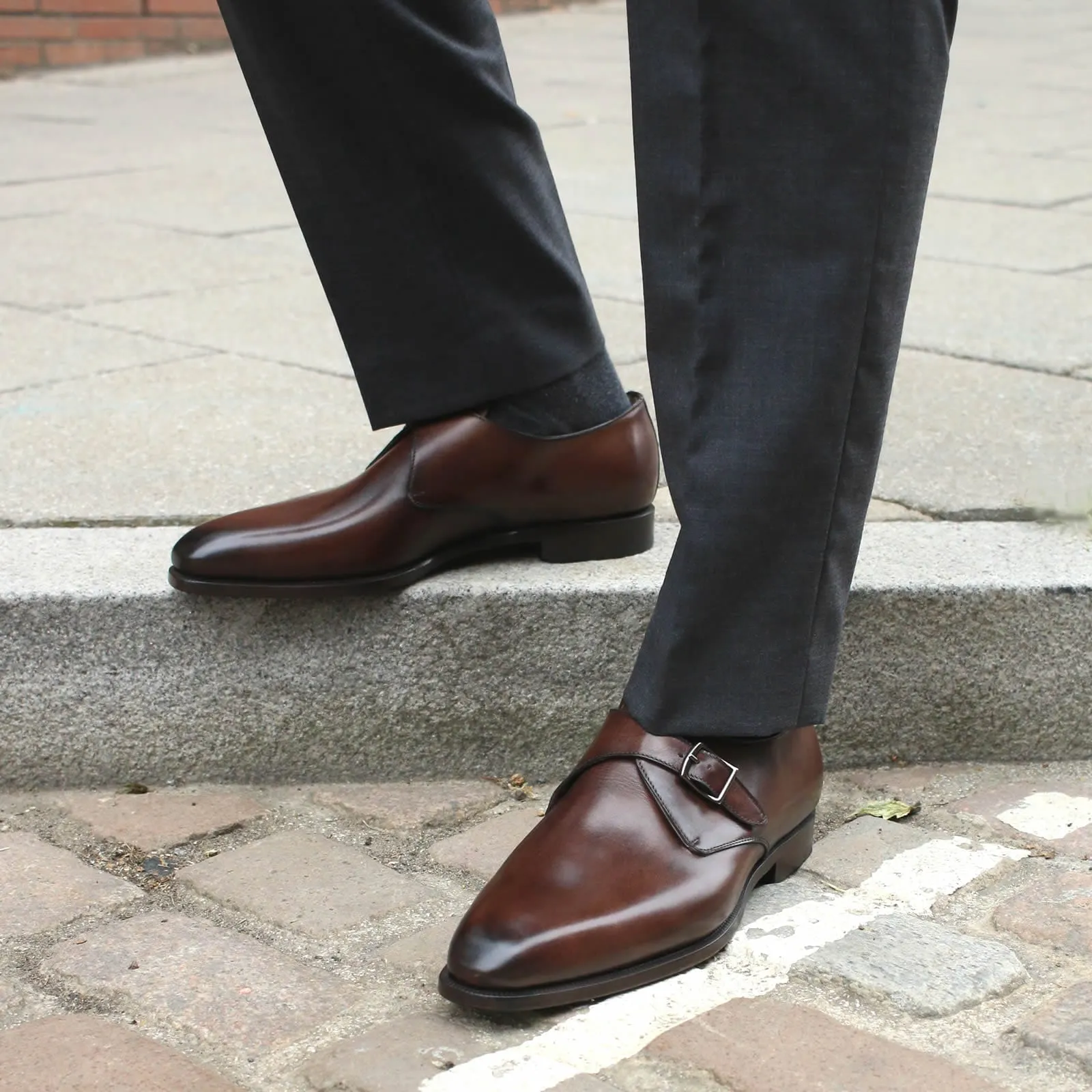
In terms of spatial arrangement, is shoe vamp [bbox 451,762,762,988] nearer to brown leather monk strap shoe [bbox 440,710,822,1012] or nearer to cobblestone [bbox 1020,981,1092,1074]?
brown leather monk strap shoe [bbox 440,710,822,1012]

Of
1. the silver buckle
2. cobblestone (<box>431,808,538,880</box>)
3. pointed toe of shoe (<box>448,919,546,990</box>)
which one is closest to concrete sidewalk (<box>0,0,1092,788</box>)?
cobblestone (<box>431,808,538,880</box>)

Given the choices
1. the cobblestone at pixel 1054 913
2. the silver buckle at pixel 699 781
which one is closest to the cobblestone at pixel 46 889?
the silver buckle at pixel 699 781

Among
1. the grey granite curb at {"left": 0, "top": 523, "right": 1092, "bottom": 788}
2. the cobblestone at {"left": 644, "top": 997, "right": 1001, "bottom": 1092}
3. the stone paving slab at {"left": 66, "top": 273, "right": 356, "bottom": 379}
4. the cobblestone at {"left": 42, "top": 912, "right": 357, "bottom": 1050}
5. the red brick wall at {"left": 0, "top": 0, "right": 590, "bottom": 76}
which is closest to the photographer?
the cobblestone at {"left": 644, "top": 997, "right": 1001, "bottom": 1092}

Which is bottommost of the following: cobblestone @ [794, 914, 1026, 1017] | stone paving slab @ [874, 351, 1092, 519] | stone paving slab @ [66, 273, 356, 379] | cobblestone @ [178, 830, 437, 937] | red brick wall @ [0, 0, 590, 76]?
cobblestone @ [178, 830, 437, 937]

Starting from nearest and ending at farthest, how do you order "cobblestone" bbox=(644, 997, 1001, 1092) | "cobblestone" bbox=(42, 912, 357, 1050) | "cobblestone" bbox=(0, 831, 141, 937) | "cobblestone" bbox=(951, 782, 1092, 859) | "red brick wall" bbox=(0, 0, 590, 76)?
"cobblestone" bbox=(644, 997, 1001, 1092), "cobblestone" bbox=(42, 912, 357, 1050), "cobblestone" bbox=(0, 831, 141, 937), "cobblestone" bbox=(951, 782, 1092, 859), "red brick wall" bbox=(0, 0, 590, 76)

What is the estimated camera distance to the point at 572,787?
1.33 meters

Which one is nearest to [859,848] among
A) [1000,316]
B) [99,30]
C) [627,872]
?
[627,872]

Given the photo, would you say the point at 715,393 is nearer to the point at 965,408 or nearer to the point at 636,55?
the point at 636,55

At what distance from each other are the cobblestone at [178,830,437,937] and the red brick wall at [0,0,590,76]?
18.3 ft

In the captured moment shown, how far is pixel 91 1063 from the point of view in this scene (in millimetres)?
1180

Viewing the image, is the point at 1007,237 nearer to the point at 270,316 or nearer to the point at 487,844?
the point at 270,316

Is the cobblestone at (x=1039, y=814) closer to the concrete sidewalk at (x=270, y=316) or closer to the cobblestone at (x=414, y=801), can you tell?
the concrete sidewalk at (x=270, y=316)

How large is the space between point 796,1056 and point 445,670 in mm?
617

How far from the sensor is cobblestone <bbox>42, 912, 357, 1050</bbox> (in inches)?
48.6
